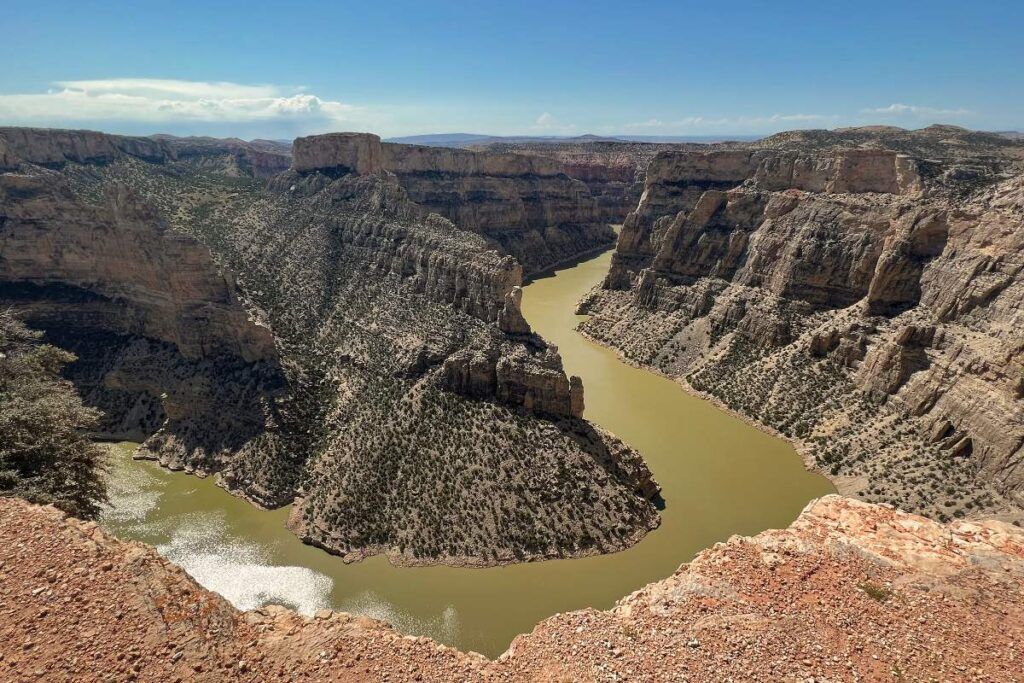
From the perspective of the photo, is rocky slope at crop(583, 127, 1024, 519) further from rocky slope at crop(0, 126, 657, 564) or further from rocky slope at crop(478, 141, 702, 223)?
rocky slope at crop(478, 141, 702, 223)

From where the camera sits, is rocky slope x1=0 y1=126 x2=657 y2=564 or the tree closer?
the tree

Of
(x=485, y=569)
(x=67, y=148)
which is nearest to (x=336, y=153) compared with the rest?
(x=67, y=148)

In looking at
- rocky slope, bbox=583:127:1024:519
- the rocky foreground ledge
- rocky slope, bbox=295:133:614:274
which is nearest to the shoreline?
the rocky foreground ledge

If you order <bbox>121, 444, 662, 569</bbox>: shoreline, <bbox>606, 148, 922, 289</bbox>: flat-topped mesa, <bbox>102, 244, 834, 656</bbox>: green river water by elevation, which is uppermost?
<bbox>606, 148, 922, 289</bbox>: flat-topped mesa

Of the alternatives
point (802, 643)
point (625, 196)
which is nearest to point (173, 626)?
point (802, 643)

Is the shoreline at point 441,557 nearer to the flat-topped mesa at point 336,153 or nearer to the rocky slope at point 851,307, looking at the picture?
the rocky slope at point 851,307

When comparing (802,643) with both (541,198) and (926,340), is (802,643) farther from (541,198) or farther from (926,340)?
(541,198)

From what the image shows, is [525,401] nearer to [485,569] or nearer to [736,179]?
[485,569]
